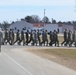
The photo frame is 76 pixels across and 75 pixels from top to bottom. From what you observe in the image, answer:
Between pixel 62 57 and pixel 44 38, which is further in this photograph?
pixel 44 38

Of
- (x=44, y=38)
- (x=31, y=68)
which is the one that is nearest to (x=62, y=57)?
(x=31, y=68)

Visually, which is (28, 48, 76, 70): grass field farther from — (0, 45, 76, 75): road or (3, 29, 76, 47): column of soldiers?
(3, 29, 76, 47): column of soldiers

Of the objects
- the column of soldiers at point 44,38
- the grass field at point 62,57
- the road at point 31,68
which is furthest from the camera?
the column of soldiers at point 44,38

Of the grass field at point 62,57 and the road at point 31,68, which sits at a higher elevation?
the road at point 31,68

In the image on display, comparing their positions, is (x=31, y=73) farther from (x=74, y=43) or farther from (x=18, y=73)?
(x=74, y=43)

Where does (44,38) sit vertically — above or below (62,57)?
above

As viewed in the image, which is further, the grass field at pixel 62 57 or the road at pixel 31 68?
the grass field at pixel 62 57

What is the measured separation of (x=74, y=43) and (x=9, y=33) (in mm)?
7800

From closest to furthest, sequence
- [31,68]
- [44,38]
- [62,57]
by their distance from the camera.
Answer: [31,68]
[62,57]
[44,38]

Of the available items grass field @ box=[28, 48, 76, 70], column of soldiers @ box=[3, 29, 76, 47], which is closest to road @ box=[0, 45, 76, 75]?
grass field @ box=[28, 48, 76, 70]

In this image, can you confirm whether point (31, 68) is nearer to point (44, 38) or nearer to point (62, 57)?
point (62, 57)

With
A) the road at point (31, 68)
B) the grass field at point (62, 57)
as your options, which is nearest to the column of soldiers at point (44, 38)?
the grass field at point (62, 57)

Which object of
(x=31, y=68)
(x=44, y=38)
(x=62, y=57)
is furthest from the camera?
(x=44, y=38)

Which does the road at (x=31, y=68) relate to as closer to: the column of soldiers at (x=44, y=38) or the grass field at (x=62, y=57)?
the grass field at (x=62, y=57)
